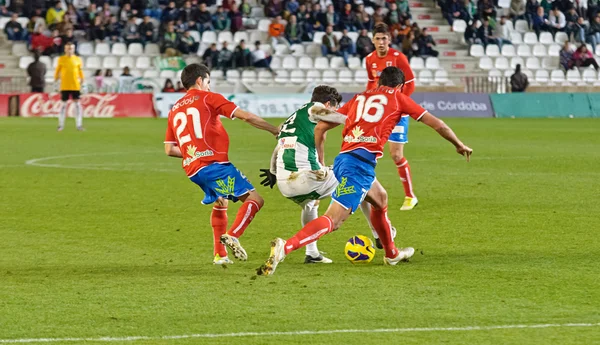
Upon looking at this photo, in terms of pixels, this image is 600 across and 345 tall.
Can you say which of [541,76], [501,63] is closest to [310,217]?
[501,63]

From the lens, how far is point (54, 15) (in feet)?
118

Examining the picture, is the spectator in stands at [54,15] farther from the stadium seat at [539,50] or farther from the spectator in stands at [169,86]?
the stadium seat at [539,50]

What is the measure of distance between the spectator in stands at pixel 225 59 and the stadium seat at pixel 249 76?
1.90ft

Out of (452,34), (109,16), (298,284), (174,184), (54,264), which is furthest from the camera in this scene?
(452,34)

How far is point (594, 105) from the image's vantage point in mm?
34969

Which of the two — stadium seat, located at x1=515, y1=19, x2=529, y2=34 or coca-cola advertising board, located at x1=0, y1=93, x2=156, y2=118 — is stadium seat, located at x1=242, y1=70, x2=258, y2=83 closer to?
coca-cola advertising board, located at x1=0, y1=93, x2=156, y2=118

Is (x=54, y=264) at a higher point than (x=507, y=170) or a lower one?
higher

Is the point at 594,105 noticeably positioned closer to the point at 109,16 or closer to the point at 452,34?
the point at 452,34

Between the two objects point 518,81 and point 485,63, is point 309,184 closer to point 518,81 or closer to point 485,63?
point 518,81

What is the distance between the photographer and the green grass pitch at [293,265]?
620 centimetres

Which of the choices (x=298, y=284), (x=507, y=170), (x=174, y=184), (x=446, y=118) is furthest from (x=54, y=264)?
(x=446, y=118)

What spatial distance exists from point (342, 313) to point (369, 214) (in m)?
2.42

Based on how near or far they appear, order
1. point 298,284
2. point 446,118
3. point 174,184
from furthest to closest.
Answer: point 446,118 → point 174,184 → point 298,284

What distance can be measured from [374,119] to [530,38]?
34954mm
